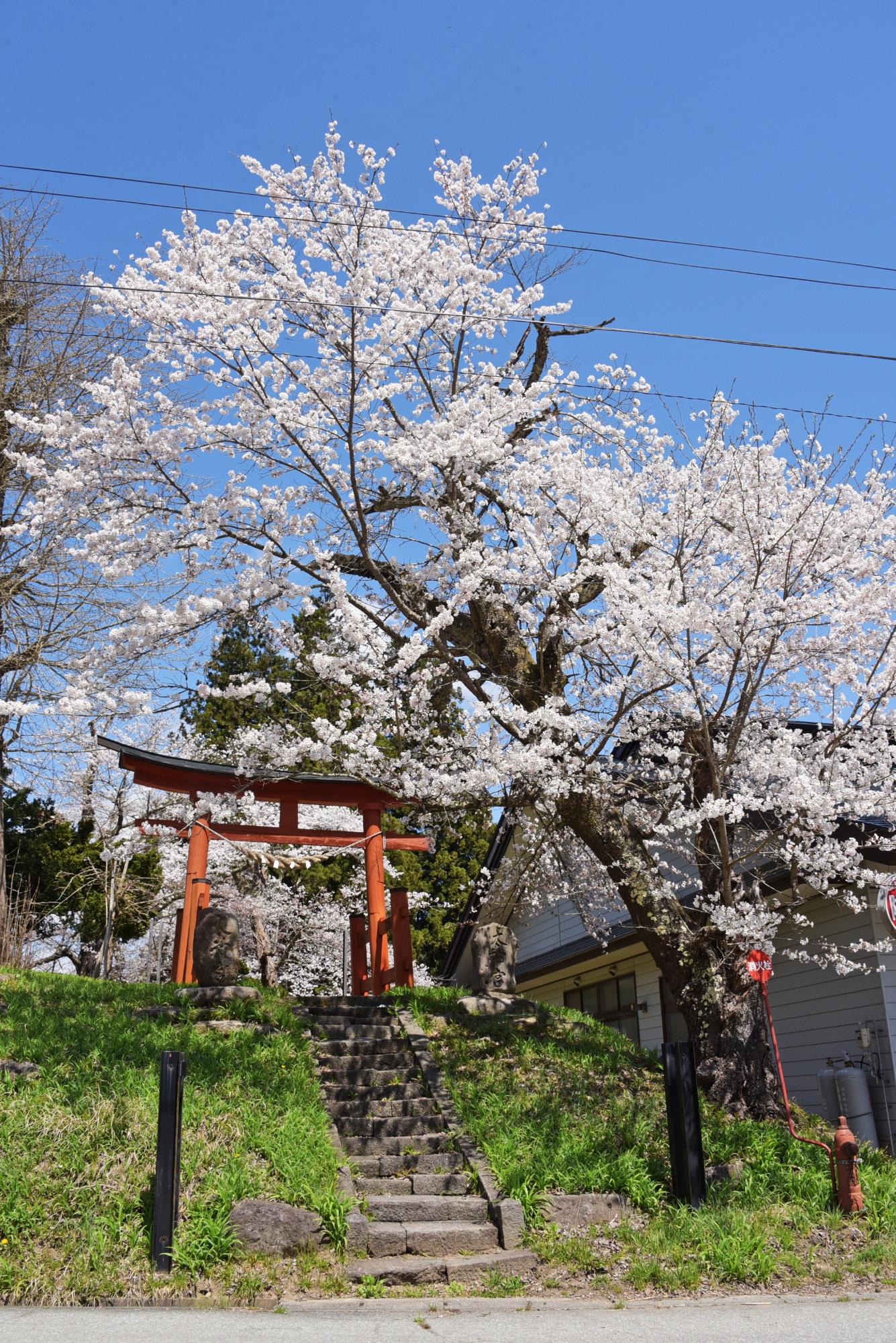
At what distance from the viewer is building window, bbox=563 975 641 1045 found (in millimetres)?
15352

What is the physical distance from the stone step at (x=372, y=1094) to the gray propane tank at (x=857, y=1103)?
13.6 ft

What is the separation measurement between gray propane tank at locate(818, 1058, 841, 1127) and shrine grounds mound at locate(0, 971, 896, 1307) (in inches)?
35.9

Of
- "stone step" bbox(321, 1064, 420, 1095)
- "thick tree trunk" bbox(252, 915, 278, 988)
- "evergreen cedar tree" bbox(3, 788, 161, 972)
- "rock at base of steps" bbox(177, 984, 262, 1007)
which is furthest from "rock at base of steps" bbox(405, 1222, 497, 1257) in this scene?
"evergreen cedar tree" bbox(3, 788, 161, 972)

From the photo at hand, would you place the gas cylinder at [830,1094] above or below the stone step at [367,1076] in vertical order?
below

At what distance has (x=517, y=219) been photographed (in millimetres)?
11102

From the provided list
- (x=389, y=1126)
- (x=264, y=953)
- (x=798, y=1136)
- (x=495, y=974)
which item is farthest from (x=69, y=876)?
(x=798, y=1136)

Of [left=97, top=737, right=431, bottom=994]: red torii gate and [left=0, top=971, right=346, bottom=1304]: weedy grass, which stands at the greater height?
[left=97, top=737, right=431, bottom=994]: red torii gate

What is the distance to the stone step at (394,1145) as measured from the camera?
8.09 meters

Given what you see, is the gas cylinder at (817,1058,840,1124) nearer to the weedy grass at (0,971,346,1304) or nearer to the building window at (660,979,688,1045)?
the building window at (660,979,688,1045)

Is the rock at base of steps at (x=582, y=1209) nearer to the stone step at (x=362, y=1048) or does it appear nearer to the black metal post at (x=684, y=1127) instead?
the black metal post at (x=684, y=1127)

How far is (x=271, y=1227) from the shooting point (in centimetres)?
629

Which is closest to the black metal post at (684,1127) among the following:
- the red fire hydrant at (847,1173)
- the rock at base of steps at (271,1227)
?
the red fire hydrant at (847,1173)

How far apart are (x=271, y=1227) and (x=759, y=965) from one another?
4.67 m

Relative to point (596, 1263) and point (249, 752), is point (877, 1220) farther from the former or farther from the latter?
point (249, 752)
